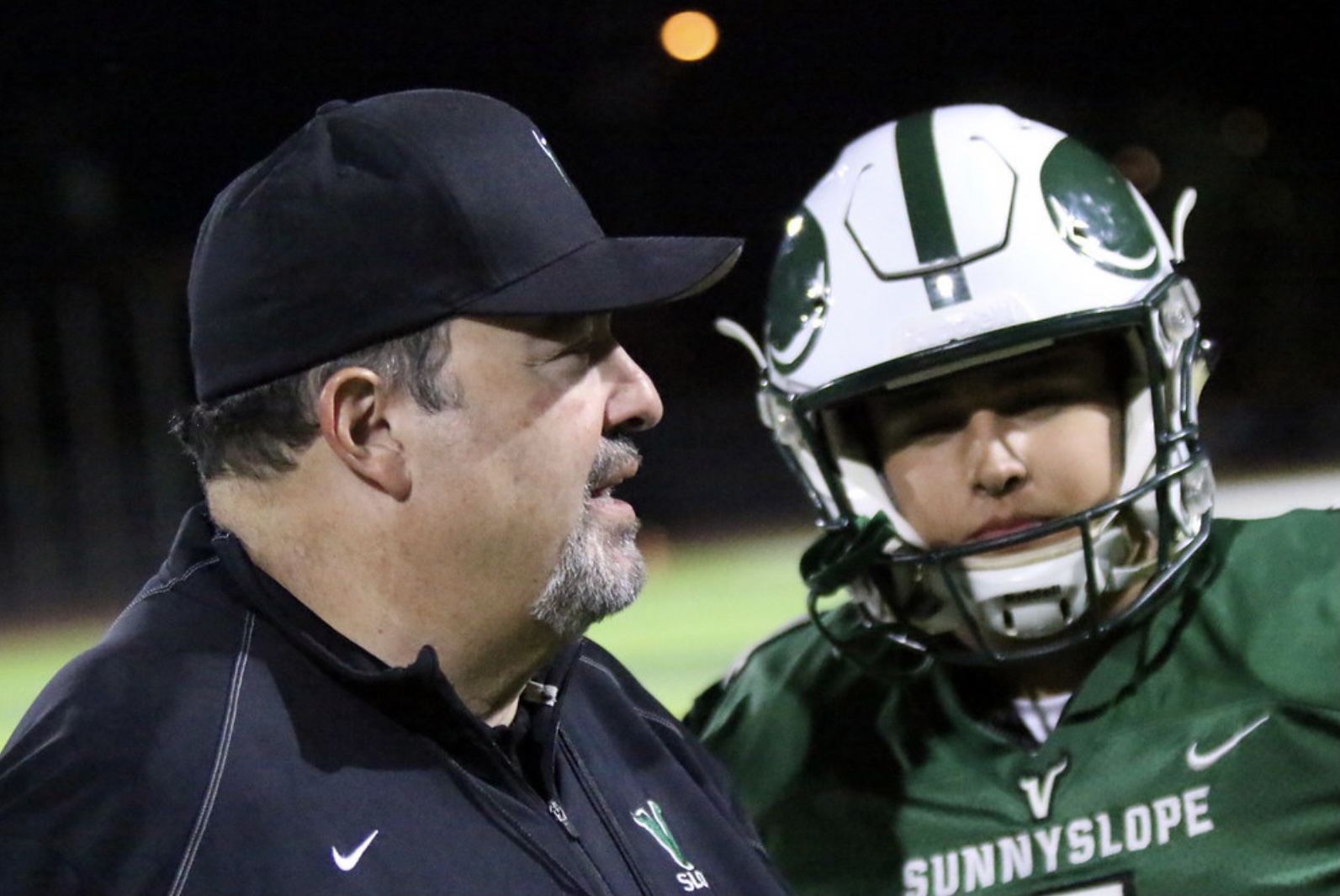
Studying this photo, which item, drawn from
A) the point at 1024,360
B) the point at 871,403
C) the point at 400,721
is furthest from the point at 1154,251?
the point at 400,721

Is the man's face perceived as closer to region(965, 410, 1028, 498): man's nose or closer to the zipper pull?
the zipper pull

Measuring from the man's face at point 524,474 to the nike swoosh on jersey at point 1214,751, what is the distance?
601 millimetres

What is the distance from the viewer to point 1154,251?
1623 millimetres

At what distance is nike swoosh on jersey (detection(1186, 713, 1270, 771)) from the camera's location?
1.44 m

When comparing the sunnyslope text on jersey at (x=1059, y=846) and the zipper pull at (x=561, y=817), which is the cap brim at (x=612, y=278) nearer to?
the zipper pull at (x=561, y=817)

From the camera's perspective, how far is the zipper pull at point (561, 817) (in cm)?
121

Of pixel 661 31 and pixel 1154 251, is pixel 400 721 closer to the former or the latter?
pixel 1154 251

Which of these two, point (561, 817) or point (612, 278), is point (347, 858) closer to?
point (561, 817)

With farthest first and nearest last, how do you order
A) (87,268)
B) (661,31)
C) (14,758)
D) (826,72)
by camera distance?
(826,72) → (661,31) → (87,268) → (14,758)

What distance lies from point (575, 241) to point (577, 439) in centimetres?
16

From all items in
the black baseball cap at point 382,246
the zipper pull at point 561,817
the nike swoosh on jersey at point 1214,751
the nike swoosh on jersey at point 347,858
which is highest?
the black baseball cap at point 382,246

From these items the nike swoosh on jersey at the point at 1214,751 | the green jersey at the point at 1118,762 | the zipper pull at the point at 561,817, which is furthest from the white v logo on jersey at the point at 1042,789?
the zipper pull at the point at 561,817

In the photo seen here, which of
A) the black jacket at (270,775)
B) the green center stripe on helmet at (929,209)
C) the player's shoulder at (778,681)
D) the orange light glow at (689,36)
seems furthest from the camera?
the orange light glow at (689,36)

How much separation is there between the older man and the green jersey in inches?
15.4
